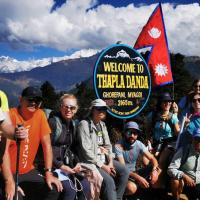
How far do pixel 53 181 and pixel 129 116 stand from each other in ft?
12.5

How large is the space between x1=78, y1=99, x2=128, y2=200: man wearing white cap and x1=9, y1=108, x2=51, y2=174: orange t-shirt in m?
0.78

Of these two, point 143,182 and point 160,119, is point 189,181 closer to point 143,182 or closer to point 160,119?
point 143,182

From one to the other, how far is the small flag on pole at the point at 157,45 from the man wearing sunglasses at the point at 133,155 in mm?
3669

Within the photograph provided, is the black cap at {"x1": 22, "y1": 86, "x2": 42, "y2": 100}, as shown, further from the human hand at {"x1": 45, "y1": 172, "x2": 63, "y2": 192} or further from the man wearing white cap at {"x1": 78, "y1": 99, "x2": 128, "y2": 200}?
the man wearing white cap at {"x1": 78, "y1": 99, "x2": 128, "y2": 200}

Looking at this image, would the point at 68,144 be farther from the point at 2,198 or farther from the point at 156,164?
the point at 156,164

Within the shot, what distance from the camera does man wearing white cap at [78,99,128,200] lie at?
5148 millimetres

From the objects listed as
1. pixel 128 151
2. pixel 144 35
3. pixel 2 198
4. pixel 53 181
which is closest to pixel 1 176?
pixel 2 198

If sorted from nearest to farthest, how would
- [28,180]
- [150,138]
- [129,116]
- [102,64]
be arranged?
[28,180], [150,138], [102,64], [129,116]

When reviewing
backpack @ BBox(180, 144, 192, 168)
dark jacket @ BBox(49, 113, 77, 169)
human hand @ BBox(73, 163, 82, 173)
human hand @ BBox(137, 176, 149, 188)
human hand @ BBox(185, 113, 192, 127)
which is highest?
human hand @ BBox(185, 113, 192, 127)

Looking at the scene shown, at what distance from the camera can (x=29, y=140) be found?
437 centimetres

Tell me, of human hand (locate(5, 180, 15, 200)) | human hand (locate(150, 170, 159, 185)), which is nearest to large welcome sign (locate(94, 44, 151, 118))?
human hand (locate(150, 170, 159, 185))

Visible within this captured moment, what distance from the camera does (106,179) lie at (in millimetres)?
5176

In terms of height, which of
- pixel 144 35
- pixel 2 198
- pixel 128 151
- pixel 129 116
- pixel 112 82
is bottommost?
pixel 2 198

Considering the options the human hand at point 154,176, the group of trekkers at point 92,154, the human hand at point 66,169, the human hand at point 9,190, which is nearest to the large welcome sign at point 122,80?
the group of trekkers at point 92,154
